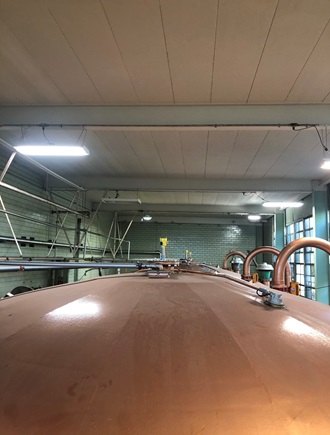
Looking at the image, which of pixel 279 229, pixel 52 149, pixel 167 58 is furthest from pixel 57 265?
pixel 279 229

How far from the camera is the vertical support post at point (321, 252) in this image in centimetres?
674

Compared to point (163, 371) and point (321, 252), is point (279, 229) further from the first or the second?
point (163, 371)

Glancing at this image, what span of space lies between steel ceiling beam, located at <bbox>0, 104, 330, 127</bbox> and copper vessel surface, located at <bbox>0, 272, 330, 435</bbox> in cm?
287

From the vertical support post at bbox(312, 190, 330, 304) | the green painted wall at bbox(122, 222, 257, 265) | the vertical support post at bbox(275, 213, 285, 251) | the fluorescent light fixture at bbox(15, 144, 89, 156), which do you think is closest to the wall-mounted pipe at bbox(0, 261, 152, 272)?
the fluorescent light fixture at bbox(15, 144, 89, 156)

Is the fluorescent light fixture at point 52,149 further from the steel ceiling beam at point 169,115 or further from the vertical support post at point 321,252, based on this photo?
the vertical support post at point 321,252

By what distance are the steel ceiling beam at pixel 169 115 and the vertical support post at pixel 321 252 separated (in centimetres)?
399

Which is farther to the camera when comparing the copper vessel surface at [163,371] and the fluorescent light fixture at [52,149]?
the fluorescent light fixture at [52,149]

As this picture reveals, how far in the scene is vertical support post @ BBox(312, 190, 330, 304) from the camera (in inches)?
265

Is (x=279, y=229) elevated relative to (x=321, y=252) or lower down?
elevated

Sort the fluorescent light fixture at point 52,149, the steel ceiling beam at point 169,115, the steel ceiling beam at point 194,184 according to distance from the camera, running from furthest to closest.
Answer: the steel ceiling beam at point 194,184
the fluorescent light fixture at point 52,149
the steel ceiling beam at point 169,115

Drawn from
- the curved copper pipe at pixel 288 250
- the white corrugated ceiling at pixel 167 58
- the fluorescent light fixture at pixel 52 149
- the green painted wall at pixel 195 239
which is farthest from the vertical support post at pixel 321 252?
the green painted wall at pixel 195 239

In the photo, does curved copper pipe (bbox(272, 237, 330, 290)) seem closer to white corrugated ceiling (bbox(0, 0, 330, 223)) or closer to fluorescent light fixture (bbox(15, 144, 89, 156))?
white corrugated ceiling (bbox(0, 0, 330, 223))

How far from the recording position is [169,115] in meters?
3.56

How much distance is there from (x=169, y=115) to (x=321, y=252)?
5322mm
